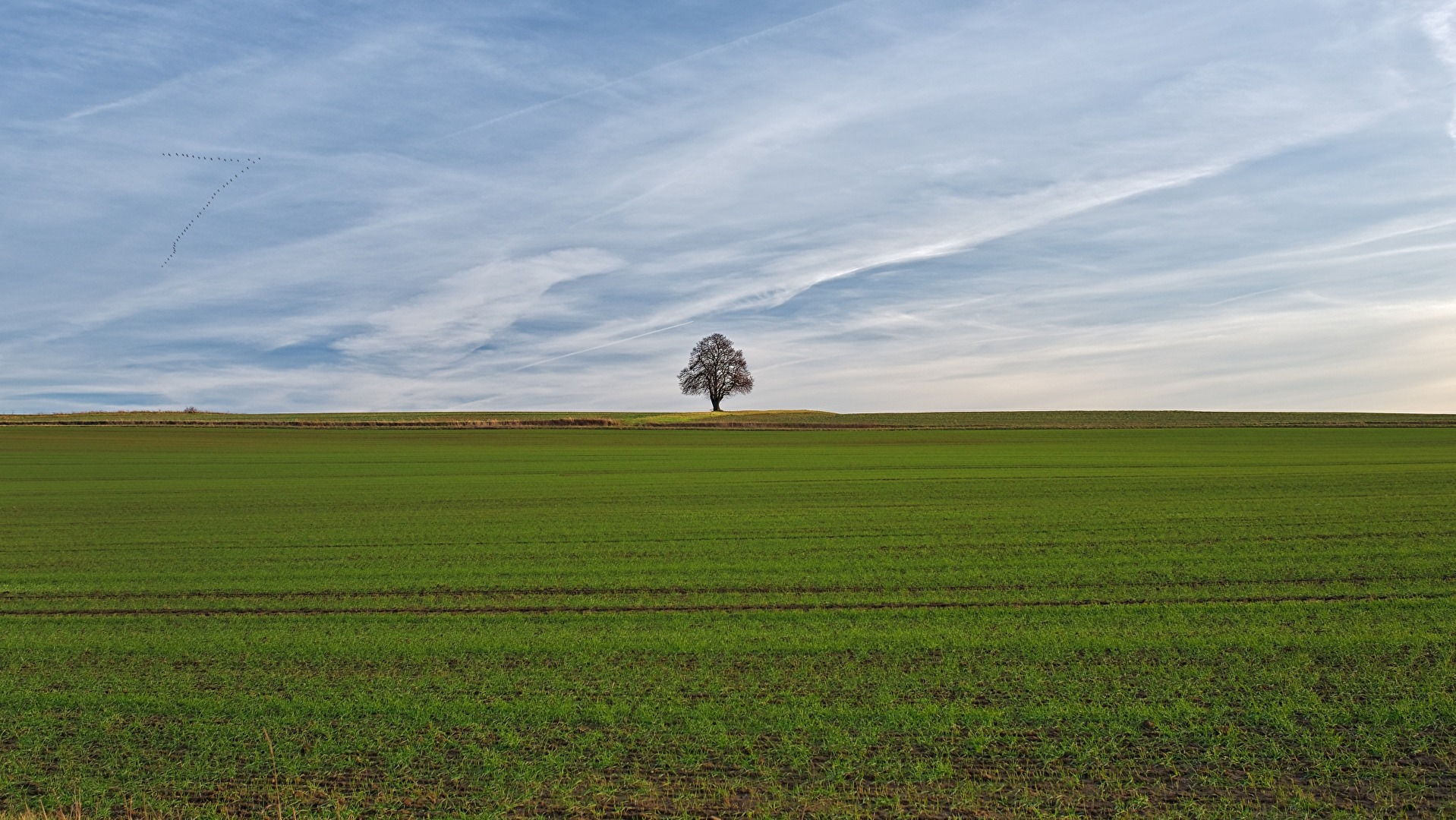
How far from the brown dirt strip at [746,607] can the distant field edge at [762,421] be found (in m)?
54.9

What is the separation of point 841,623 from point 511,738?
4543 millimetres

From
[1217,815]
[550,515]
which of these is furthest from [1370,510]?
[550,515]

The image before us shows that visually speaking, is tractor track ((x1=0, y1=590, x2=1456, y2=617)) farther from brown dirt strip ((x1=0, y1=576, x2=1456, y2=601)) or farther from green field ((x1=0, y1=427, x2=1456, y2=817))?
brown dirt strip ((x1=0, y1=576, x2=1456, y2=601))

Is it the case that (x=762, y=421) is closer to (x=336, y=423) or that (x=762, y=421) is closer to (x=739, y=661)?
(x=336, y=423)

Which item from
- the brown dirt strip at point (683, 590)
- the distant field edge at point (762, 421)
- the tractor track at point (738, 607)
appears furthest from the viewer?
Answer: the distant field edge at point (762, 421)

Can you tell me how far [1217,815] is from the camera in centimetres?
598

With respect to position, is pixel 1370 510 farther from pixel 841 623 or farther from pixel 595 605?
pixel 595 605

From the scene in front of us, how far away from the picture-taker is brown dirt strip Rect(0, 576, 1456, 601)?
12.1 metres

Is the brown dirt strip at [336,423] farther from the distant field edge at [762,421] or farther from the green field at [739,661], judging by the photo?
the green field at [739,661]

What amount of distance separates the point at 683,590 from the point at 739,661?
337 cm

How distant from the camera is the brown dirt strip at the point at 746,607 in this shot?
11125 millimetres

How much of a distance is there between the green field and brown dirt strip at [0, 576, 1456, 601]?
0.09 metres

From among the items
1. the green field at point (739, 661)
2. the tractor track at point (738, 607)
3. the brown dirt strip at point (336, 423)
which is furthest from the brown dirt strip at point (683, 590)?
the brown dirt strip at point (336, 423)

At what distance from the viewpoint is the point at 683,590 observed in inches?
482
